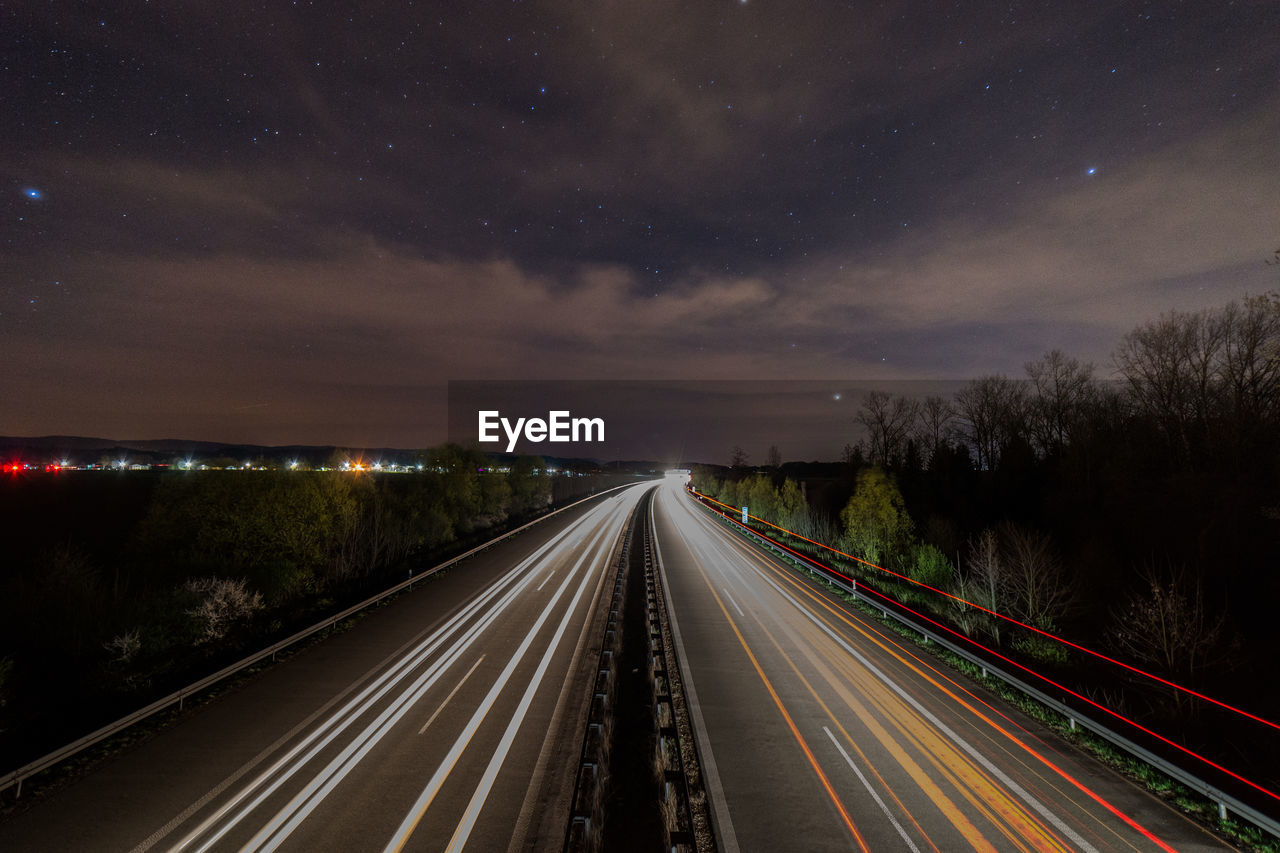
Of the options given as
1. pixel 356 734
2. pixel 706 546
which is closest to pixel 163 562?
pixel 356 734

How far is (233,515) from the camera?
27109mm

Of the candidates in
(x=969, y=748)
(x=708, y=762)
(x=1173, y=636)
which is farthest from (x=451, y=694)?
(x=1173, y=636)

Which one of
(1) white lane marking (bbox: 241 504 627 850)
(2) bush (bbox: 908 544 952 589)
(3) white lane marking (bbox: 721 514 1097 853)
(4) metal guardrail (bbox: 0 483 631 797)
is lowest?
(2) bush (bbox: 908 544 952 589)

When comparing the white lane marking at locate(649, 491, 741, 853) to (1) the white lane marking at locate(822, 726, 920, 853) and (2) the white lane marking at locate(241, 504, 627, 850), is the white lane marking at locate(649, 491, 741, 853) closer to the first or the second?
(1) the white lane marking at locate(822, 726, 920, 853)

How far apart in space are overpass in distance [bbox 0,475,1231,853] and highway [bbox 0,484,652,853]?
4 cm

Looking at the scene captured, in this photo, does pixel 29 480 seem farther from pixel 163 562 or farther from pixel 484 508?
pixel 163 562

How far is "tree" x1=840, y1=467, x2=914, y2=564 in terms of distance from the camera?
3653 centimetres

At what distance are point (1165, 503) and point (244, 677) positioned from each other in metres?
47.9

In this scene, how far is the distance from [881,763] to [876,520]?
30.2m

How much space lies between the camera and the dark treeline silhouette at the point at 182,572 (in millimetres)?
13078

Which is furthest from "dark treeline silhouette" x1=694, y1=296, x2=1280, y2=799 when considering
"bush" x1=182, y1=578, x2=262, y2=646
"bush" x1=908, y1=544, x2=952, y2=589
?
"bush" x1=182, y1=578, x2=262, y2=646

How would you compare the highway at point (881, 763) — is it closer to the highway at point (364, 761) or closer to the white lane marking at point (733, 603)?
the white lane marking at point (733, 603)

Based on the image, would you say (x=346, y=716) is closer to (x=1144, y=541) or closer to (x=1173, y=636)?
(x=1173, y=636)

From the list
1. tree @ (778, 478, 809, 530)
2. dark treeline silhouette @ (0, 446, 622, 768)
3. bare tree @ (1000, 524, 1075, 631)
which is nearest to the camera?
dark treeline silhouette @ (0, 446, 622, 768)
